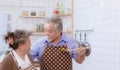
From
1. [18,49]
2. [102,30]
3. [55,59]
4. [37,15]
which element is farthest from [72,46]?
[37,15]

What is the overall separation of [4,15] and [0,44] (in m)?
0.54

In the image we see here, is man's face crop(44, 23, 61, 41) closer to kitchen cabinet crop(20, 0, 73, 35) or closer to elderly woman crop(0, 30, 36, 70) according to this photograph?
elderly woman crop(0, 30, 36, 70)

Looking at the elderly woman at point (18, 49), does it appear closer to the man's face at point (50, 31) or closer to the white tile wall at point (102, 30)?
the man's face at point (50, 31)

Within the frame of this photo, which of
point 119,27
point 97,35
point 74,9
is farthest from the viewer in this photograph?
point 74,9

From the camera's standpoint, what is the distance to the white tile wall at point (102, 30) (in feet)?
10.7

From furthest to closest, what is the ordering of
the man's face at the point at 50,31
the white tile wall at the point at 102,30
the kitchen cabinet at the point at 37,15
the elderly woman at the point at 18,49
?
the kitchen cabinet at the point at 37,15 < the white tile wall at the point at 102,30 < the man's face at the point at 50,31 < the elderly woman at the point at 18,49

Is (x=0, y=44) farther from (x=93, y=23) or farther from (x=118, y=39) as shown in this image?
(x=118, y=39)

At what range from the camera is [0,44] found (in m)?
4.75

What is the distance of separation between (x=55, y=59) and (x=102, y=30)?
1.33 m

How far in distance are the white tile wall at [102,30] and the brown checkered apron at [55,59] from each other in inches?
40.4

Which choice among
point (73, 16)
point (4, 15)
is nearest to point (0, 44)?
point (4, 15)

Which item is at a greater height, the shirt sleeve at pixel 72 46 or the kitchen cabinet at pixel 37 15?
the kitchen cabinet at pixel 37 15

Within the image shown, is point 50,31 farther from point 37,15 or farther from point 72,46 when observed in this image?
point 37,15

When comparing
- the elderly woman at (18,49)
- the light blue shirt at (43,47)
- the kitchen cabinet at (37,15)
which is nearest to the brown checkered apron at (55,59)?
the light blue shirt at (43,47)
